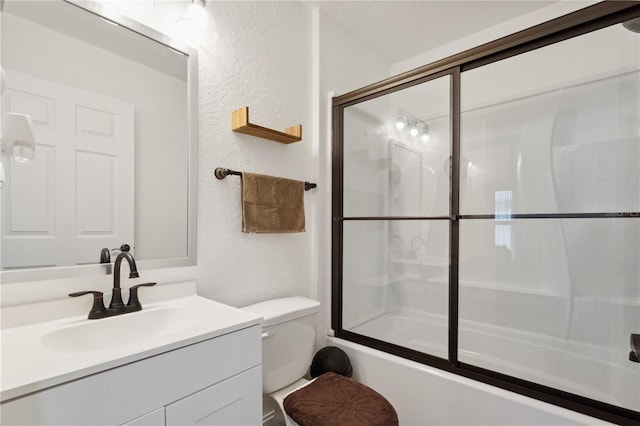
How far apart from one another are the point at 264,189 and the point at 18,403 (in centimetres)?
116

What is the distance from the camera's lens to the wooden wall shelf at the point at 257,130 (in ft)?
4.77

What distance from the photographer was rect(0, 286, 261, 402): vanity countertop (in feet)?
2.14

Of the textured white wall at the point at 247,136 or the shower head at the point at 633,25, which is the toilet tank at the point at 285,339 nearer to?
the textured white wall at the point at 247,136

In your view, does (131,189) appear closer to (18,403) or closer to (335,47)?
(18,403)

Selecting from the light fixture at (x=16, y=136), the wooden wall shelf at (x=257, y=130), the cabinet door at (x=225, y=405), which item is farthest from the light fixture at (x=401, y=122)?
the light fixture at (x=16, y=136)

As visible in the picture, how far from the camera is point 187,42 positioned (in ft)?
4.44

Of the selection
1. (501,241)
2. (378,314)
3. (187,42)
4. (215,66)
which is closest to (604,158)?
(501,241)

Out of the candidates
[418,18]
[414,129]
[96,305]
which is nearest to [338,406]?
[96,305]

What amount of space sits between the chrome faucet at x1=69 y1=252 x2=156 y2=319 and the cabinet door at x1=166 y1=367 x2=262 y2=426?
43 centimetres

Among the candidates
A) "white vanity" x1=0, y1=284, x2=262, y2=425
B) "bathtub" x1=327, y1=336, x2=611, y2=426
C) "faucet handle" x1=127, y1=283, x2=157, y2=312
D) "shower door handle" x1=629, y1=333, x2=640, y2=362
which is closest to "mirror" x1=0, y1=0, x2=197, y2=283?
"faucet handle" x1=127, y1=283, x2=157, y2=312

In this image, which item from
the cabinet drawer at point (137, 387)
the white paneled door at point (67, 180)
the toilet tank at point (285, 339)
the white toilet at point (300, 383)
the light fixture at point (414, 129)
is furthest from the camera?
the light fixture at point (414, 129)

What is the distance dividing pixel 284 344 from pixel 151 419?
0.75 meters

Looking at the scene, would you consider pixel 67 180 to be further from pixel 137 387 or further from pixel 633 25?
pixel 633 25

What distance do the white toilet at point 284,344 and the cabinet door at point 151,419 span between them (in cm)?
58
